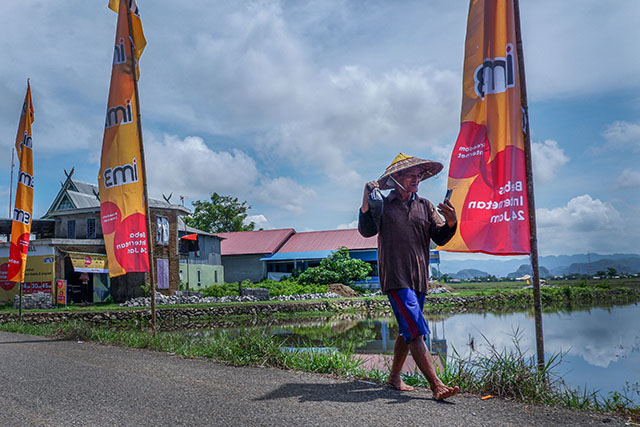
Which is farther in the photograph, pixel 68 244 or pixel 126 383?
pixel 68 244

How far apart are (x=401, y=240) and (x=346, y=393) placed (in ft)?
4.55

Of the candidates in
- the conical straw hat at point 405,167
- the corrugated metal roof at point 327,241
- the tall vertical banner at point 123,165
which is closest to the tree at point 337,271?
the corrugated metal roof at point 327,241

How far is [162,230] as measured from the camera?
26922 mm

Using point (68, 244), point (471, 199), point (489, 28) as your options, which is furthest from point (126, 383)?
point (68, 244)

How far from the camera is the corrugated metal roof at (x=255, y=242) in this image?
38.2 metres

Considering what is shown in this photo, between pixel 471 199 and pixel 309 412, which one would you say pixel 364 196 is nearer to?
pixel 471 199

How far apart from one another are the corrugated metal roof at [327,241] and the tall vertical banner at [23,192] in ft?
78.8

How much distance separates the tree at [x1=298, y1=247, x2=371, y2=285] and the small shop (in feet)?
39.7

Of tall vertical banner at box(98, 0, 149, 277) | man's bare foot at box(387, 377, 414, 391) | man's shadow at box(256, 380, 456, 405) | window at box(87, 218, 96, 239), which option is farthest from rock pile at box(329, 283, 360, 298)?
man's bare foot at box(387, 377, 414, 391)

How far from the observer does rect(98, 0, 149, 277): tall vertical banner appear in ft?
30.2

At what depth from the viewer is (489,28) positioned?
531 centimetres

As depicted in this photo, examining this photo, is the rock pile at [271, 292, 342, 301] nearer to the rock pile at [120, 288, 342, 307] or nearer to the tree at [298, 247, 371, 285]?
the rock pile at [120, 288, 342, 307]

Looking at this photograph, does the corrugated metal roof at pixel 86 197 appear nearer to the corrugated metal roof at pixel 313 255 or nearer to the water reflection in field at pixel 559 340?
the corrugated metal roof at pixel 313 255

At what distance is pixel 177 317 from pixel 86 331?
10259mm
